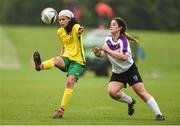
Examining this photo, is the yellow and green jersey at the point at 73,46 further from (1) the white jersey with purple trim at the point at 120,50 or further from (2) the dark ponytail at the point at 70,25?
(1) the white jersey with purple trim at the point at 120,50

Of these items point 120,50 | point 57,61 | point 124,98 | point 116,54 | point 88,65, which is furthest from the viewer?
point 88,65

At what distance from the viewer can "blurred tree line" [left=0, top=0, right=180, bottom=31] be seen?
68.0m

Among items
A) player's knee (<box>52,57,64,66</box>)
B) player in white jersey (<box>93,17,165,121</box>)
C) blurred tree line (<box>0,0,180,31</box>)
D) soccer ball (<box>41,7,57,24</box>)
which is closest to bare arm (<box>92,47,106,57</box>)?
player in white jersey (<box>93,17,165,121</box>)

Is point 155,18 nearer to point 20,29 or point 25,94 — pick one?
point 20,29

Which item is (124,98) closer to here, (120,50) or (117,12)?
(120,50)

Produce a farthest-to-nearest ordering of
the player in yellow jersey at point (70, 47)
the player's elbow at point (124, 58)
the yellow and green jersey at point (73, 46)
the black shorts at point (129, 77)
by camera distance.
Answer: the yellow and green jersey at point (73, 46)
the player in yellow jersey at point (70, 47)
the black shorts at point (129, 77)
the player's elbow at point (124, 58)

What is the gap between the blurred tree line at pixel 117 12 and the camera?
6800 cm

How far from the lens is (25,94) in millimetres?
21594

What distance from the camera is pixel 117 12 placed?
68938 millimetres

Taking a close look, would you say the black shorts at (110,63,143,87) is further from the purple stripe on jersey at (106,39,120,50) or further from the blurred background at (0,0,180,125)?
the blurred background at (0,0,180,125)

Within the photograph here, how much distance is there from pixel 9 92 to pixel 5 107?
5.56m

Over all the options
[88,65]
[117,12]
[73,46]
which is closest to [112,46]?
[73,46]

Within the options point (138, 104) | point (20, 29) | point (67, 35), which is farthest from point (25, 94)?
point (20, 29)

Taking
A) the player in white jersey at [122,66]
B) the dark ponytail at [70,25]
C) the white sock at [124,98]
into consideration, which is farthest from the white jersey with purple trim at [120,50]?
the dark ponytail at [70,25]
